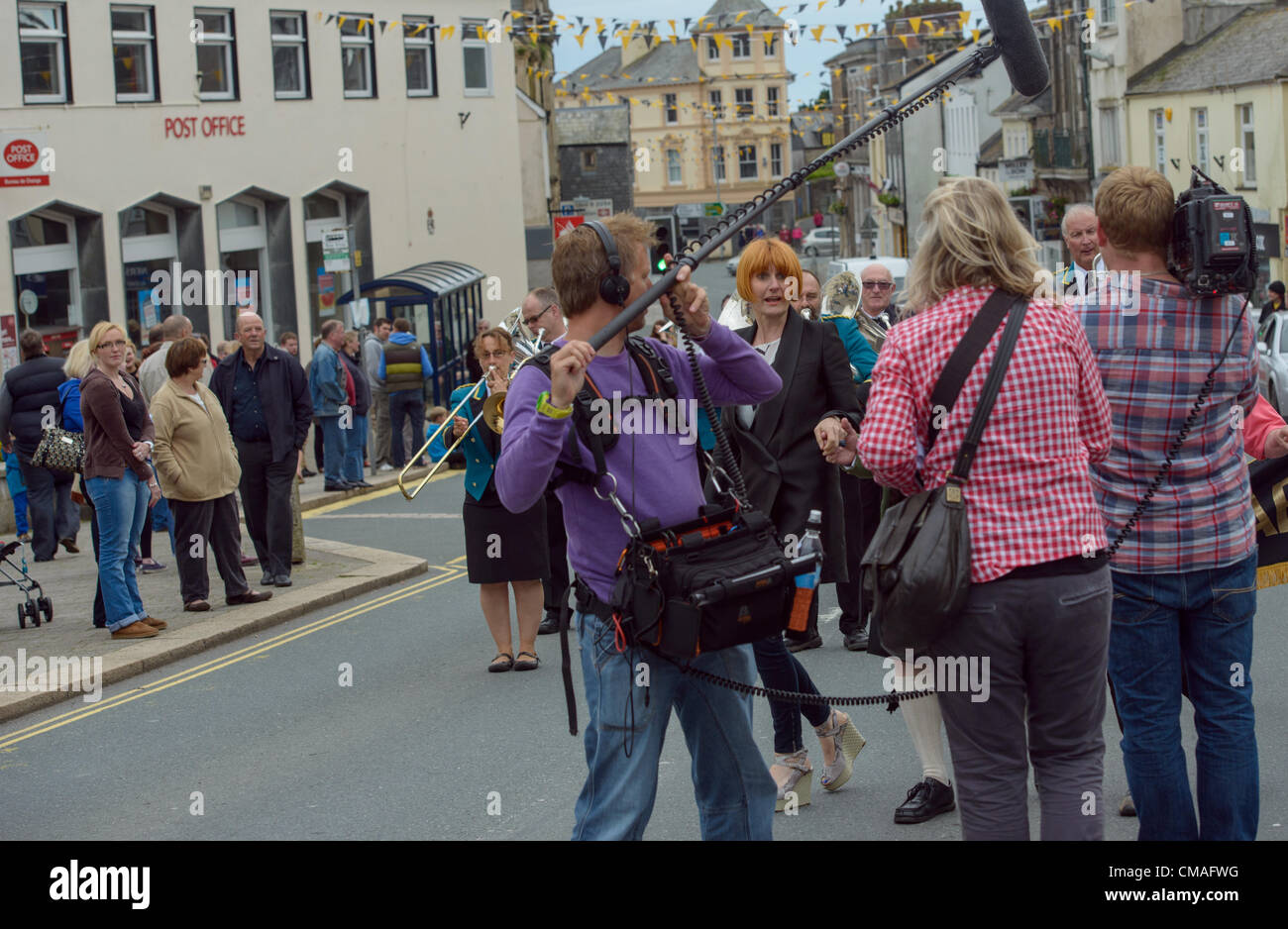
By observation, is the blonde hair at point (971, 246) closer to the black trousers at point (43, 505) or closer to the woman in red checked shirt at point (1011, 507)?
the woman in red checked shirt at point (1011, 507)

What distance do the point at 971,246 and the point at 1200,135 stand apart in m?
39.5

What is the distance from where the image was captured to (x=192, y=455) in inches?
441

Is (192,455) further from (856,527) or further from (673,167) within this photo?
(673,167)

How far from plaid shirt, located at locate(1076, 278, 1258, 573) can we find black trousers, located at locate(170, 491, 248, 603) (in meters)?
8.23

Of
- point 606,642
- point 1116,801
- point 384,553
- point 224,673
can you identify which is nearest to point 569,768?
point 1116,801

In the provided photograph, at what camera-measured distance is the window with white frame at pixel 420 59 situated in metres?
33.6

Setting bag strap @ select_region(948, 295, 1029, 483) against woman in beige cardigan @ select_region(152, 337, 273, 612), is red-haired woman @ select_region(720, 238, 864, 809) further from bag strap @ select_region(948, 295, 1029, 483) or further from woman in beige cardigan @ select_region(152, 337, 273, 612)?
woman in beige cardigan @ select_region(152, 337, 273, 612)

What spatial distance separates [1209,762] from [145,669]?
716 cm

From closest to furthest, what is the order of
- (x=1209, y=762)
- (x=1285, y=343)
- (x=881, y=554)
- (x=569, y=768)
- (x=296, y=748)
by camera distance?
(x=881, y=554) < (x=1209, y=762) < (x=569, y=768) < (x=296, y=748) < (x=1285, y=343)

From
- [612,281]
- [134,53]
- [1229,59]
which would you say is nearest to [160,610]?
[612,281]

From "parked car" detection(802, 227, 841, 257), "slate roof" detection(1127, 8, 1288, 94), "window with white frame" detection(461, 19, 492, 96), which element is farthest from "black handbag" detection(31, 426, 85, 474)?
"parked car" detection(802, 227, 841, 257)

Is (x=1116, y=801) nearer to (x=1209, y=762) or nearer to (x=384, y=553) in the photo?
(x=1209, y=762)

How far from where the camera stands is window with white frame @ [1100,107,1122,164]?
4638cm

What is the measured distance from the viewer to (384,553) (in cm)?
1439
